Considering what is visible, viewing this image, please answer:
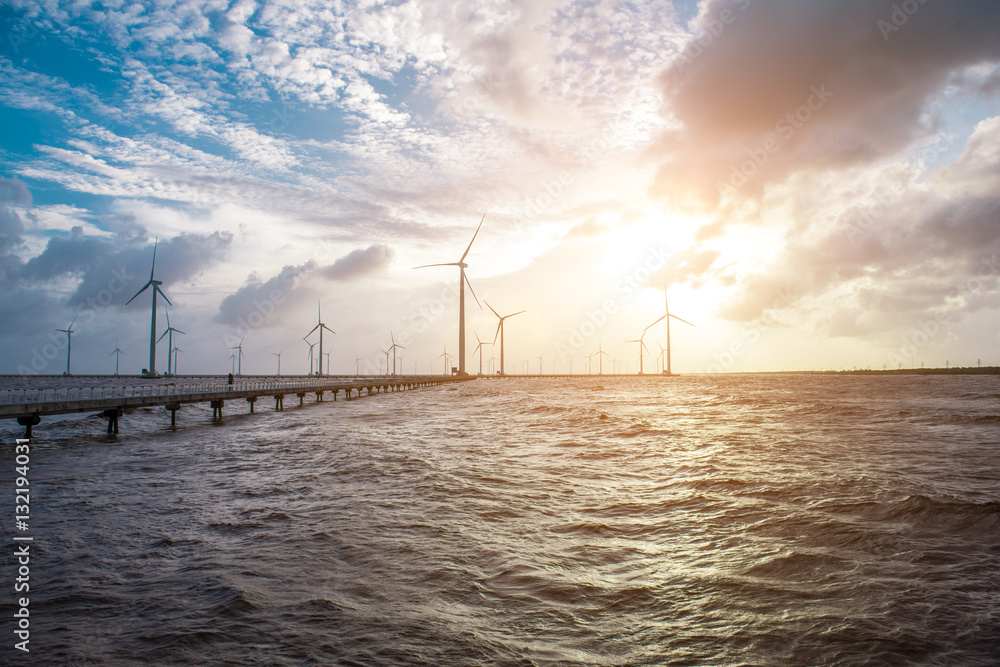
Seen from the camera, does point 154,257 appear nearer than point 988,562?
No

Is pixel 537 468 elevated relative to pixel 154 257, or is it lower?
lower

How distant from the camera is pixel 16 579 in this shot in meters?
8.62

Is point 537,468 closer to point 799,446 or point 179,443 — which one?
point 799,446

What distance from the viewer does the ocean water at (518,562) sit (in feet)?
21.2

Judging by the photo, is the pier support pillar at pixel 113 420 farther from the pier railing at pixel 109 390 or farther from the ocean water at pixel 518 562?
the ocean water at pixel 518 562

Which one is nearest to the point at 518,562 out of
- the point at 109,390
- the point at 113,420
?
the point at 113,420

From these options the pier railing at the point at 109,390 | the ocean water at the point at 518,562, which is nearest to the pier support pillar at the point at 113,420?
the pier railing at the point at 109,390

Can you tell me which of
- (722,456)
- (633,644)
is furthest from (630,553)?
(722,456)

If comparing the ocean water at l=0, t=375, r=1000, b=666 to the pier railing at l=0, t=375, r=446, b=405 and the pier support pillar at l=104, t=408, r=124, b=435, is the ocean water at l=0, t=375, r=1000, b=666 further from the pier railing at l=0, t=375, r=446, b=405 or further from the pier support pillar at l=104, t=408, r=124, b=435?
the pier support pillar at l=104, t=408, r=124, b=435

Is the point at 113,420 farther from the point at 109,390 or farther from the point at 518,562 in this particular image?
the point at 518,562

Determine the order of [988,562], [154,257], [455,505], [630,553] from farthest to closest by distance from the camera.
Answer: [154,257]
[455,505]
[630,553]
[988,562]

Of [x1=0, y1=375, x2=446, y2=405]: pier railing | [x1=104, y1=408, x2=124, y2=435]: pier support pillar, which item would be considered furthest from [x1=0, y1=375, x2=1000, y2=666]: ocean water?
[x1=104, y1=408, x2=124, y2=435]: pier support pillar

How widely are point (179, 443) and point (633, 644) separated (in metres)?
30.4

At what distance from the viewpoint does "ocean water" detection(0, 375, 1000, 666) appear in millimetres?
6465
